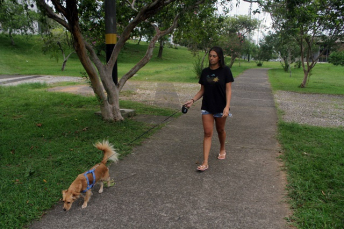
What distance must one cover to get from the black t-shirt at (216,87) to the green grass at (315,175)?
54.1 inches

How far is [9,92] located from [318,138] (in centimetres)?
1060

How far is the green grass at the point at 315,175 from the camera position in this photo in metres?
3.05

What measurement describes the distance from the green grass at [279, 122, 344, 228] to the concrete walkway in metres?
0.19

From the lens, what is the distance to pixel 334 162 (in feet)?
15.0

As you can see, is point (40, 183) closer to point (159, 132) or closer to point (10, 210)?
point (10, 210)

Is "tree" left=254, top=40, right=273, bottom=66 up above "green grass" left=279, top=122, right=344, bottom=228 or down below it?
above

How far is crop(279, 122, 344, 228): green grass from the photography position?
3.05m

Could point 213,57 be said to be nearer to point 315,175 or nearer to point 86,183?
point 315,175

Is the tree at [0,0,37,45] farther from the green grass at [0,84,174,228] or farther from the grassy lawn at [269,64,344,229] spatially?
the grassy lawn at [269,64,344,229]

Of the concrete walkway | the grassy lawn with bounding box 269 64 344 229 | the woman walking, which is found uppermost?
the woman walking

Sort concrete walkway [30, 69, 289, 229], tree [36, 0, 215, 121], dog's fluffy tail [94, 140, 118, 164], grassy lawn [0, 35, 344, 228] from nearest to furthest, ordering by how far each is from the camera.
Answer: concrete walkway [30, 69, 289, 229] < grassy lawn [0, 35, 344, 228] < dog's fluffy tail [94, 140, 118, 164] < tree [36, 0, 215, 121]

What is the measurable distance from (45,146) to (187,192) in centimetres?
277

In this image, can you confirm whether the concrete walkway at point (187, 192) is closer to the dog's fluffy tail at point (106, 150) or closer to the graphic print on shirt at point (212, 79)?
the dog's fluffy tail at point (106, 150)

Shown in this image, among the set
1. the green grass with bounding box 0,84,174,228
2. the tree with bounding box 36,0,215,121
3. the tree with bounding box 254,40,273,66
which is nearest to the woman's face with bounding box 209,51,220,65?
the green grass with bounding box 0,84,174,228
